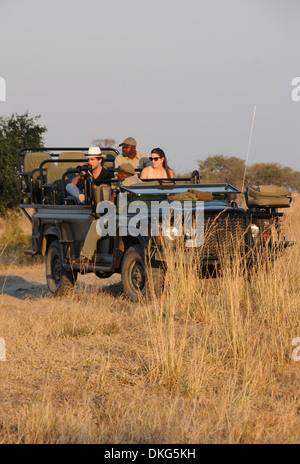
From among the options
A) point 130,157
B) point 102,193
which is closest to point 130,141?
point 130,157

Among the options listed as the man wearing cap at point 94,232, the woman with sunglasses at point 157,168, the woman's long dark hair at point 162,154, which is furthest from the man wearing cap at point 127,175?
the woman's long dark hair at point 162,154

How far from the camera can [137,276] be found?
8.52 meters

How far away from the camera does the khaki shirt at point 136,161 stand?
10.3 m

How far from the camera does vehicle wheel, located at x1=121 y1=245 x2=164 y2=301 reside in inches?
317

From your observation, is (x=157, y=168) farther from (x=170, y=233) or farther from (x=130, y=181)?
(x=170, y=233)

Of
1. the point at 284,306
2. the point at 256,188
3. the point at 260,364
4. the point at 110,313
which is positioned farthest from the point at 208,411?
the point at 256,188

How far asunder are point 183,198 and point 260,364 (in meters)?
3.29

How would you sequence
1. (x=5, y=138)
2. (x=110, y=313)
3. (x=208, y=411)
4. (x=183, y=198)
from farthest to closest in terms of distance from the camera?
(x=5, y=138) → (x=183, y=198) → (x=110, y=313) → (x=208, y=411)

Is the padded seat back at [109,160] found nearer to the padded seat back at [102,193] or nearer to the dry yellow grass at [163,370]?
the padded seat back at [102,193]

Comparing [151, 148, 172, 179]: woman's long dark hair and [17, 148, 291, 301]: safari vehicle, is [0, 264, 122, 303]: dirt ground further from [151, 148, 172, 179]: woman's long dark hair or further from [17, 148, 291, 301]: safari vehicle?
[151, 148, 172, 179]: woman's long dark hair

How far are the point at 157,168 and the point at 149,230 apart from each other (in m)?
1.69

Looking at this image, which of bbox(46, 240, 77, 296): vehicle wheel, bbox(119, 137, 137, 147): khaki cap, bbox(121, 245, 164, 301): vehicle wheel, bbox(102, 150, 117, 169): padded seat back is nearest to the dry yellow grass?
bbox(121, 245, 164, 301): vehicle wheel

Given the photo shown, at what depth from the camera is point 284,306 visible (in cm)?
680

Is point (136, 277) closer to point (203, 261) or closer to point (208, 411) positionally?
point (203, 261)
